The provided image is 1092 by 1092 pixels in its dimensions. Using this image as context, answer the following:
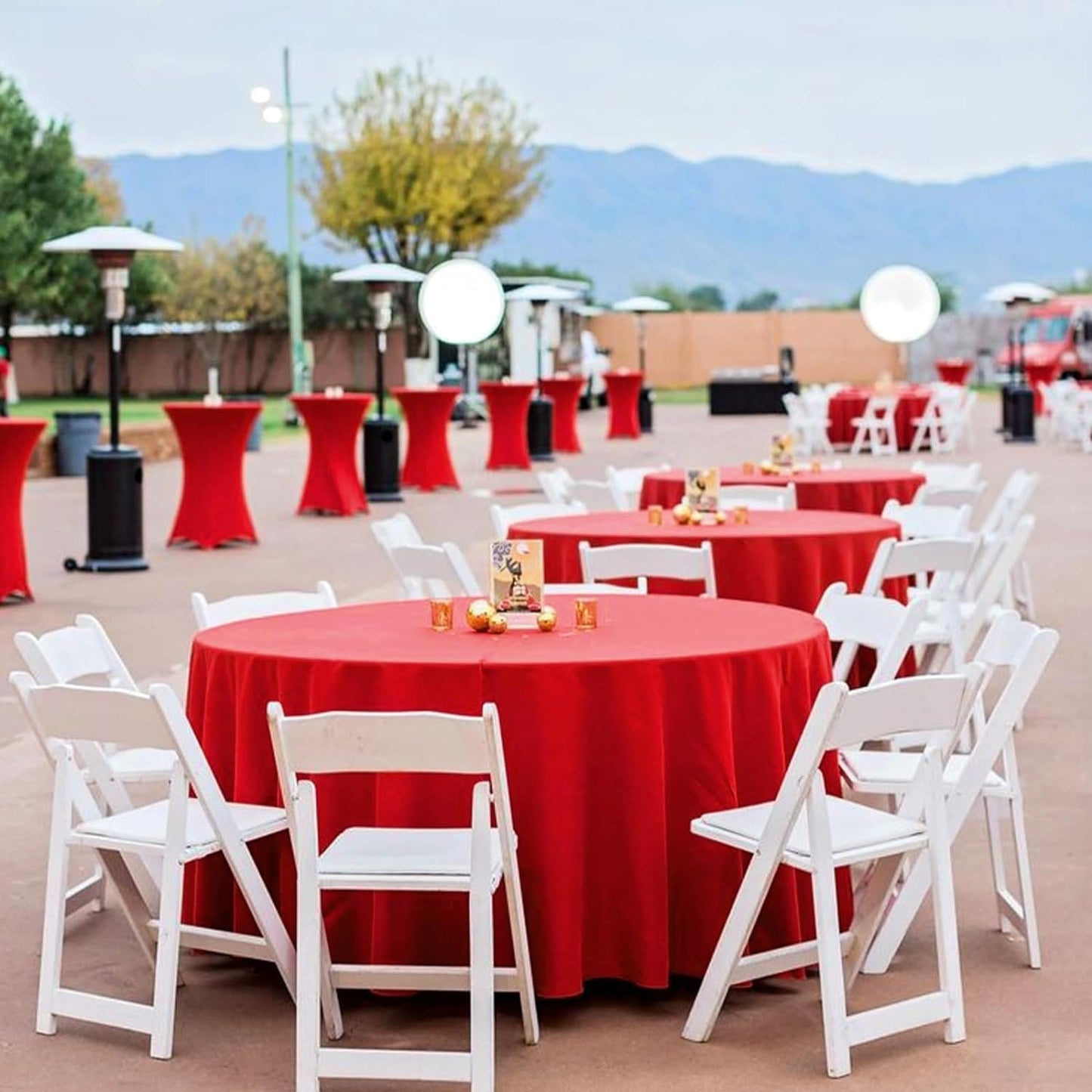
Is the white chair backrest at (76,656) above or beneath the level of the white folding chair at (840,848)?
above

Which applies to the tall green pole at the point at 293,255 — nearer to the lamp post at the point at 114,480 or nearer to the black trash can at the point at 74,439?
A: the black trash can at the point at 74,439

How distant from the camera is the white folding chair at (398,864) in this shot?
157 inches

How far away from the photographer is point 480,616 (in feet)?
16.6

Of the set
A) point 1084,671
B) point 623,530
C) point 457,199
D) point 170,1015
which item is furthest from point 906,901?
point 457,199

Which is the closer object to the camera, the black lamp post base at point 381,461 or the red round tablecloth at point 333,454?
the red round tablecloth at point 333,454

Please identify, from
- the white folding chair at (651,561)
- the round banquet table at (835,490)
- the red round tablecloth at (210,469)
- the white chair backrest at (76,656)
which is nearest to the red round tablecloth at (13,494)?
the red round tablecloth at (210,469)

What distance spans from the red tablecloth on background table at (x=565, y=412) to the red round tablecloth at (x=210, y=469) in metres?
12.6

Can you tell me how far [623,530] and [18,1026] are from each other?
426 cm

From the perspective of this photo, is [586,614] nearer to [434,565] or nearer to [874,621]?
[874,621]

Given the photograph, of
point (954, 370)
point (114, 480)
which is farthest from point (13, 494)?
point (954, 370)

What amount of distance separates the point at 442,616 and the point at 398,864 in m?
1.03

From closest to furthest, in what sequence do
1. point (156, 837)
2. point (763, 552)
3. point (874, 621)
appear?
1. point (156, 837)
2. point (874, 621)
3. point (763, 552)

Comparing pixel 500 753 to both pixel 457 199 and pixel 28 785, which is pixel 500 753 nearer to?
pixel 28 785

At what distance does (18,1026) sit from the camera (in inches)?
182
